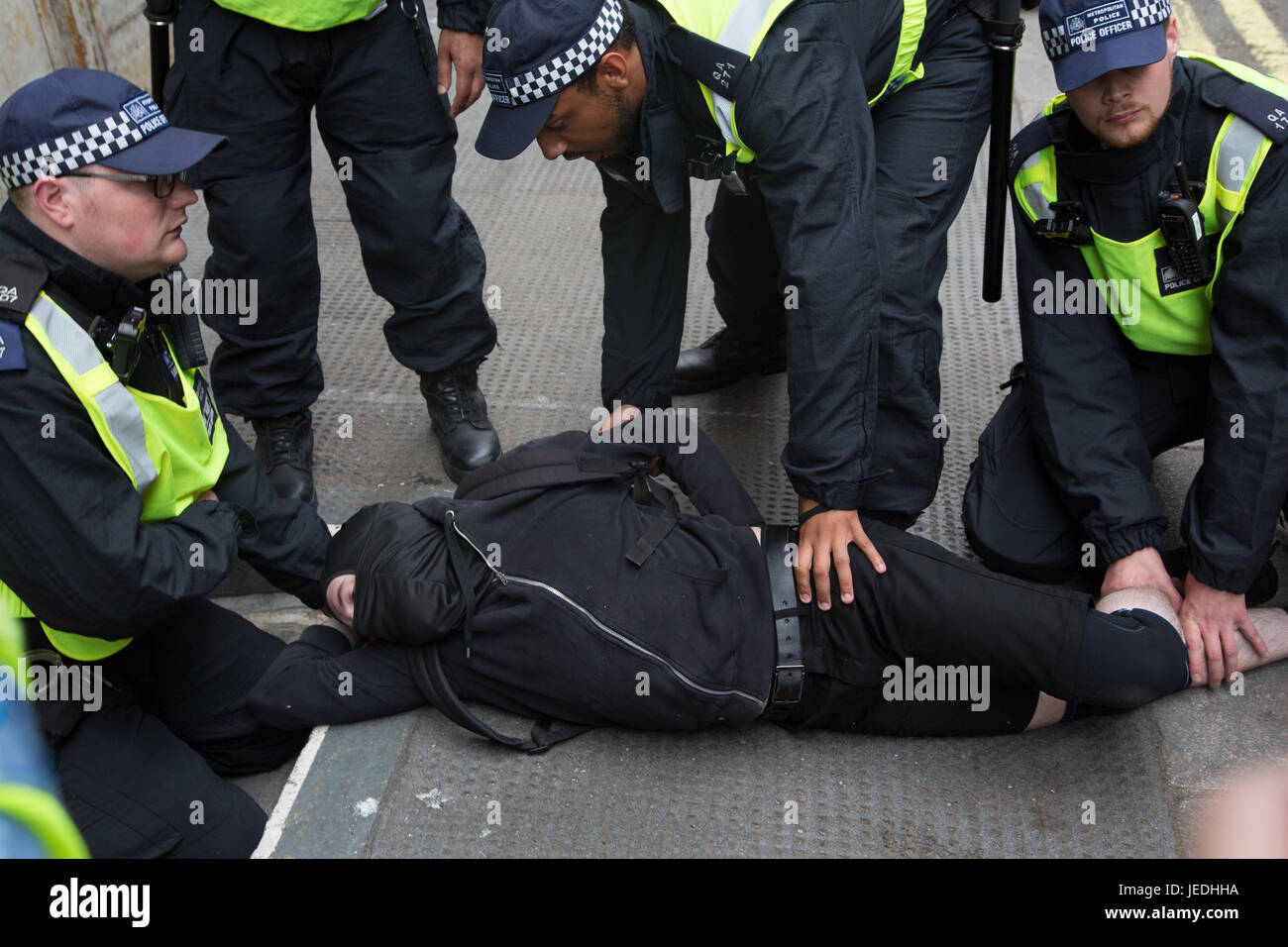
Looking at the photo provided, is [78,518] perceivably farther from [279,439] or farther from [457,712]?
[279,439]

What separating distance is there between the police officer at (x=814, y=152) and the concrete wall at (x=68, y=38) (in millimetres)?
2917

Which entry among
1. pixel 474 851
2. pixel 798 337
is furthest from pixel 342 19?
pixel 474 851

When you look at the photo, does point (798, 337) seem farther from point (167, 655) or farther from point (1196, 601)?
point (167, 655)

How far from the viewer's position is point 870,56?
2.22 meters

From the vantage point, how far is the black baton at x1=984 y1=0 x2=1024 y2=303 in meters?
2.37

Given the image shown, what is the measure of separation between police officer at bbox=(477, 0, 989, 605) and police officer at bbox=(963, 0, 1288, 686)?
223mm

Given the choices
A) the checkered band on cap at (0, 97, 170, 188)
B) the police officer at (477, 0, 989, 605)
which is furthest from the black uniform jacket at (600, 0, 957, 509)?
the checkered band on cap at (0, 97, 170, 188)

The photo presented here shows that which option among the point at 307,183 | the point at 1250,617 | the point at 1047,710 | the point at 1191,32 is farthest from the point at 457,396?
the point at 1191,32

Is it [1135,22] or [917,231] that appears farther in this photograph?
[917,231]

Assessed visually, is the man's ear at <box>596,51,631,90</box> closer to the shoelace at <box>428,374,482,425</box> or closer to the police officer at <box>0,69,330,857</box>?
the police officer at <box>0,69,330,857</box>

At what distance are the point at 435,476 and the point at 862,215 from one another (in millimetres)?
1536

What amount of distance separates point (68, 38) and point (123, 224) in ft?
10.2

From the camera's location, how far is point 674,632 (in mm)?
2109

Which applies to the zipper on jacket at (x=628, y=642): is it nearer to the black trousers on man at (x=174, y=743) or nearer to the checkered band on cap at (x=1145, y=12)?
the black trousers on man at (x=174, y=743)
